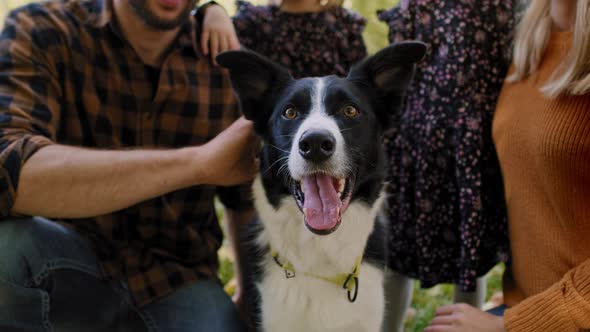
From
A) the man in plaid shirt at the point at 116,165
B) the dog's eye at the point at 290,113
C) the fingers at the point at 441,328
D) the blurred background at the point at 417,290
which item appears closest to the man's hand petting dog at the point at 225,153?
the man in plaid shirt at the point at 116,165

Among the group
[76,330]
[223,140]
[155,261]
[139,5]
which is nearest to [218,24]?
[139,5]

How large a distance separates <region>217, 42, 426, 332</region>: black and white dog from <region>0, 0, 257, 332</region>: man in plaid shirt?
0.14 metres

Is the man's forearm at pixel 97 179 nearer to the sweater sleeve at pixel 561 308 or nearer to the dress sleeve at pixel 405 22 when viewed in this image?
the dress sleeve at pixel 405 22

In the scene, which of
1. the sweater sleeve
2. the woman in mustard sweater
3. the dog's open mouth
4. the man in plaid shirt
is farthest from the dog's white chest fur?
the sweater sleeve

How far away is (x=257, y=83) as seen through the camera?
166cm

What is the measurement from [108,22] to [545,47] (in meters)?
1.54

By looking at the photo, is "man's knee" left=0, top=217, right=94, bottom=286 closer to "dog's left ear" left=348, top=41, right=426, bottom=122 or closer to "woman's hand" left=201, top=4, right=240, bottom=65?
"woman's hand" left=201, top=4, right=240, bottom=65

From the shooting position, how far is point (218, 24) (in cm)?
192

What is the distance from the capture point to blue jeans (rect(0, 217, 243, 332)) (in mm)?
1544

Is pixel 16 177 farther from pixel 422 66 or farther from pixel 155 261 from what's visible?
pixel 422 66

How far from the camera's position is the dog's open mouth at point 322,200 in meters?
1.40

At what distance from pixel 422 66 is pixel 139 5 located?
1.07 meters

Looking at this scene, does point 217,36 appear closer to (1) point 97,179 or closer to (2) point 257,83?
(2) point 257,83

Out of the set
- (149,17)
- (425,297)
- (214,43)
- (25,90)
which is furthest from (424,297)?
(25,90)
